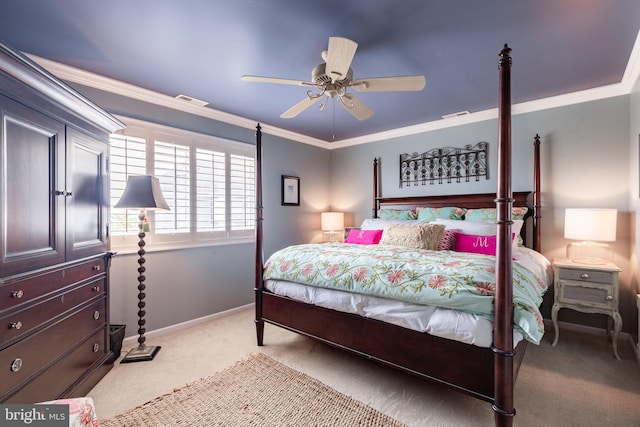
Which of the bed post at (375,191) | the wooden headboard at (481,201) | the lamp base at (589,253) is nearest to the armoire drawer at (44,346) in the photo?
the wooden headboard at (481,201)

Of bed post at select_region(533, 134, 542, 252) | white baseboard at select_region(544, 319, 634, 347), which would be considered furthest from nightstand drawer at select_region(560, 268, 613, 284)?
A: white baseboard at select_region(544, 319, 634, 347)

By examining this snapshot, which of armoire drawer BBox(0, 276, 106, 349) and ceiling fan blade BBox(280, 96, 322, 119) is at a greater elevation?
ceiling fan blade BBox(280, 96, 322, 119)

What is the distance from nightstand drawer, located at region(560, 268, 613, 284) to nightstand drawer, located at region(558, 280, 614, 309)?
0.14 feet

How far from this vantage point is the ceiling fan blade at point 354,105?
2.29 meters

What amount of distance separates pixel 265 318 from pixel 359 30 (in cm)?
251

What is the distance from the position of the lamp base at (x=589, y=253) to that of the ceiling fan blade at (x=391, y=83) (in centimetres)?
239

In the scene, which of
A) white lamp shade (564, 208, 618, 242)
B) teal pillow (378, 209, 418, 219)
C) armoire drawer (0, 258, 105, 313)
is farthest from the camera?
teal pillow (378, 209, 418, 219)

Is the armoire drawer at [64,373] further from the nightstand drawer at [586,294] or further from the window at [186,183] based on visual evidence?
the nightstand drawer at [586,294]

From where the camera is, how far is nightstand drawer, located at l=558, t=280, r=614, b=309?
99.5 inches

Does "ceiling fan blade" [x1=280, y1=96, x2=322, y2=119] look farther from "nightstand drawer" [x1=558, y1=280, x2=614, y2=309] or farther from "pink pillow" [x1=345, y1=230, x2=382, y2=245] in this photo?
"nightstand drawer" [x1=558, y1=280, x2=614, y2=309]

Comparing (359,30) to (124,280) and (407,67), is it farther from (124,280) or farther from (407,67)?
(124,280)

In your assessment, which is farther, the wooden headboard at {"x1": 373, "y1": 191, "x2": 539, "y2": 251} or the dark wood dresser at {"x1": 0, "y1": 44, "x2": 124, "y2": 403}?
the wooden headboard at {"x1": 373, "y1": 191, "x2": 539, "y2": 251}

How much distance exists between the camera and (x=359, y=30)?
79.0 inches

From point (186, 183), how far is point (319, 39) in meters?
2.13
